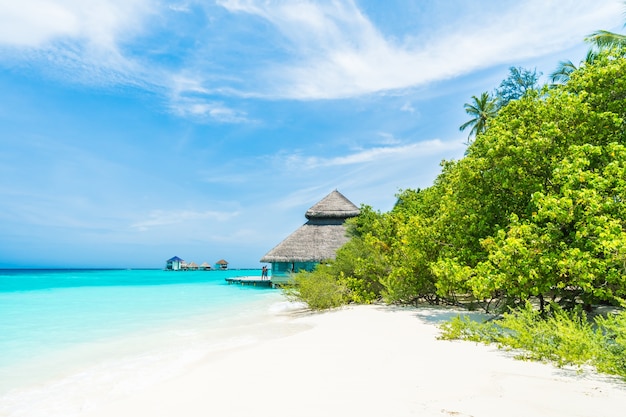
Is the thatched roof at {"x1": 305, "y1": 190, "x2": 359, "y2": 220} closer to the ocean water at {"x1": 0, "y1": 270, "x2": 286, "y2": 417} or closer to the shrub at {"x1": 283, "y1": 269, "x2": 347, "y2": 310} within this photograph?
the ocean water at {"x1": 0, "y1": 270, "x2": 286, "y2": 417}

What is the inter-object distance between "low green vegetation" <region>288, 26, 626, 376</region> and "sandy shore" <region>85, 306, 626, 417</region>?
55cm

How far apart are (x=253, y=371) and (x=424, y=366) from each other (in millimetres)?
2141

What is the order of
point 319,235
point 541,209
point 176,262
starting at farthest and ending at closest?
1. point 176,262
2. point 319,235
3. point 541,209

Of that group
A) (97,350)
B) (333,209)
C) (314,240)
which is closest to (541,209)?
(97,350)

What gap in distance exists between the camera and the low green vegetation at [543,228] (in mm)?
5262

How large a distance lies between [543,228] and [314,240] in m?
20.9

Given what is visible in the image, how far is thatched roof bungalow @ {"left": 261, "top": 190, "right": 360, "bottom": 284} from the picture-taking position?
2572cm

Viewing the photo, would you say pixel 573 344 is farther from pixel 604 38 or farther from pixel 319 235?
pixel 319 235

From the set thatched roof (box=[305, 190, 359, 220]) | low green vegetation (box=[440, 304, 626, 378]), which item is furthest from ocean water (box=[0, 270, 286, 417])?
thatched roof (box=[305, 190, 359, 220])

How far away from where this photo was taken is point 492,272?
6.57 meters

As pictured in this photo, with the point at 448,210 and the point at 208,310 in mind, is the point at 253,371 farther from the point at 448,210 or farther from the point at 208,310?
the point at 208,310

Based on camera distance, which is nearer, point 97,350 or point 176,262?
point 97,350

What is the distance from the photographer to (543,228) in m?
6.56

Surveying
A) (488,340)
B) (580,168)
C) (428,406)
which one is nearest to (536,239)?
(580,168)
